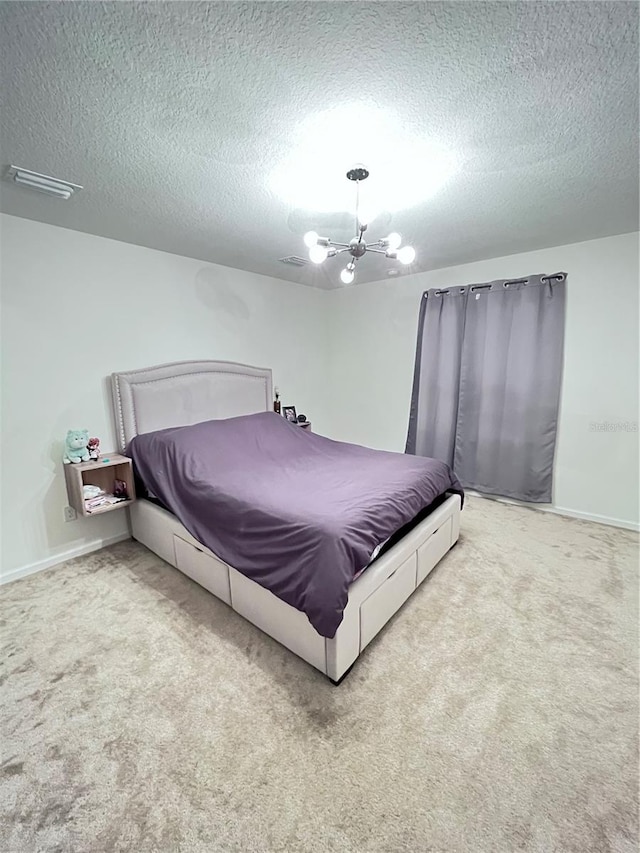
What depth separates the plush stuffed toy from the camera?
8.40ft

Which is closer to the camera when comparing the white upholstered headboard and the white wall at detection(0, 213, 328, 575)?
the white wall at detection(0, 213, 328, 575)

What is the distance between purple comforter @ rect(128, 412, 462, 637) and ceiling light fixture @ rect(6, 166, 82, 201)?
1583 millimetres

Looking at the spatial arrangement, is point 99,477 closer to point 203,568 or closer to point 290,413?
point 203,568

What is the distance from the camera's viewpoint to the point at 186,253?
311 cm

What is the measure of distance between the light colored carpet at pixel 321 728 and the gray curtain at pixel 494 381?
1.41m

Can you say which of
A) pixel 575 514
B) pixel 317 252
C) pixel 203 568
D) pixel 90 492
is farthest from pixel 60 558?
pixel 575 514

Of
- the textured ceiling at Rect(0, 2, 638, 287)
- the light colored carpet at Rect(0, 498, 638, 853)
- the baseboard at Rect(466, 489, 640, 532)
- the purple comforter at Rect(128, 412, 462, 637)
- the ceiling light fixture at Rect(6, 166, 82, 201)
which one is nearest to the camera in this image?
the textured ceiling at Rect(0, 2, 638, 287)

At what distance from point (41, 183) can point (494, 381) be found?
3.69 meters

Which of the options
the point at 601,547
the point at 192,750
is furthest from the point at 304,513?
the point at 601,547

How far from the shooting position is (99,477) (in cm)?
282

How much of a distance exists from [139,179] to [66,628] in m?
2.46

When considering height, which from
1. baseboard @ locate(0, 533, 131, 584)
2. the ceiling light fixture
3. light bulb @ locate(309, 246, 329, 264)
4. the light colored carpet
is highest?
the ceiling light fixture

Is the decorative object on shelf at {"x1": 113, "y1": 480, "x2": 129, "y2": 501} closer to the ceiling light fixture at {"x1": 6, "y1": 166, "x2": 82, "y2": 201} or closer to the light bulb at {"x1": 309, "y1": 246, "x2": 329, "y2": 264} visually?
the ceiling light fixture at {"x1": 6, "y1": 166, "x2": 82, "y2": 201}

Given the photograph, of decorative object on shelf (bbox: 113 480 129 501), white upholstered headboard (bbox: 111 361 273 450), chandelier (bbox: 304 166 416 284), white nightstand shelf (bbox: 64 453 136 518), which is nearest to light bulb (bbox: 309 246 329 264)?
chandelier (bbox: 304 166 416 284)
